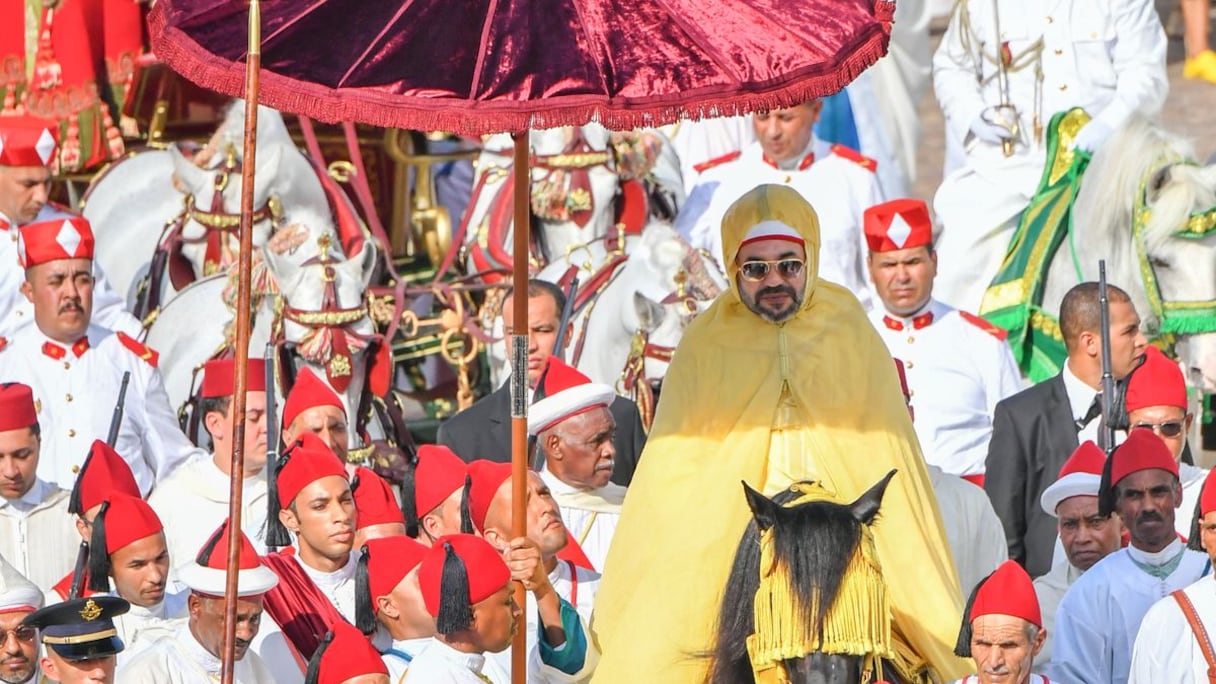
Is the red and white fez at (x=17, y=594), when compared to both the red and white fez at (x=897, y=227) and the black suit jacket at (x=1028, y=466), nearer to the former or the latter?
the black suit jacket at (x=1028, y=466)

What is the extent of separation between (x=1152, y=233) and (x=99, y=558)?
520cm

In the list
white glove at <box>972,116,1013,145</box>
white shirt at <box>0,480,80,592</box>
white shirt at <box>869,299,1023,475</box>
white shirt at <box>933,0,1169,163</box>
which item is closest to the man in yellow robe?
white shirt at <box>0,480,80,592</box>

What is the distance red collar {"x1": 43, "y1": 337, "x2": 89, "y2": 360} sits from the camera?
40.5 ft

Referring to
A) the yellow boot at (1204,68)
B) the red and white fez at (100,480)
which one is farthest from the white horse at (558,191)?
the red and white fez at (100,480)

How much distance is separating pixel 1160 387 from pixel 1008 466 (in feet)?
2.57

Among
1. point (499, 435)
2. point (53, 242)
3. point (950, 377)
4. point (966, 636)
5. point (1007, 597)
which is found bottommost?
point (966, 636)

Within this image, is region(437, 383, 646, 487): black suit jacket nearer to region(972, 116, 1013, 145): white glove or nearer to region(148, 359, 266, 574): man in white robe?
region(148, 359, 266, 574): man in white robe

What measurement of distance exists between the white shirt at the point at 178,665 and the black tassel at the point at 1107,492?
9.29 feet

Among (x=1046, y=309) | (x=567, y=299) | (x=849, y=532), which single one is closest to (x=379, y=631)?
(x=849, y=532)

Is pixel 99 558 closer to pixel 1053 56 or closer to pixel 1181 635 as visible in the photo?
pixel 1181 635

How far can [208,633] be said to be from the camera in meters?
9.23

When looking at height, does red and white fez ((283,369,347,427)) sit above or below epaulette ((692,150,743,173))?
below

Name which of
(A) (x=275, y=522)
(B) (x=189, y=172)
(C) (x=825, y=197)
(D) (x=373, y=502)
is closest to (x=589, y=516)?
(D) (x=373, y=502)

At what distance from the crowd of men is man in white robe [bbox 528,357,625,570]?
1 centimetres
